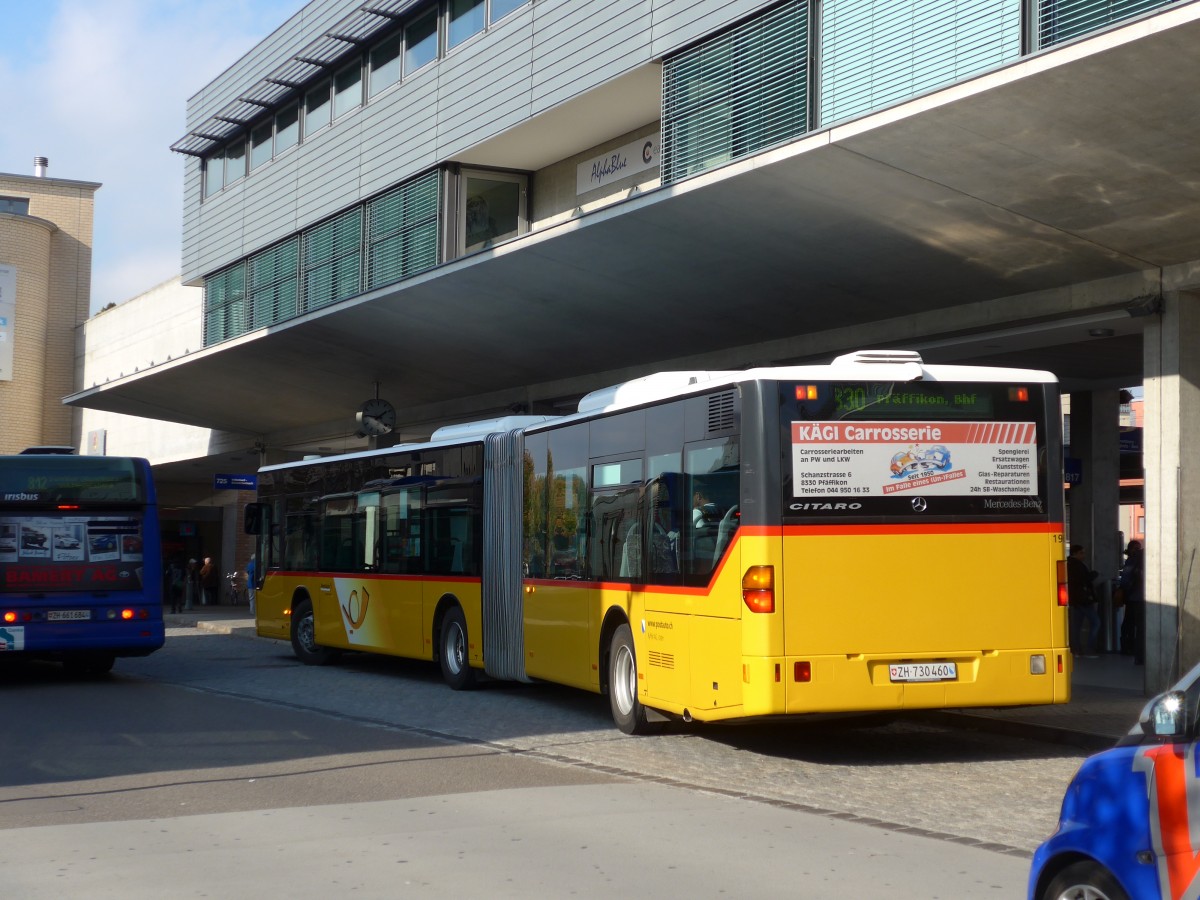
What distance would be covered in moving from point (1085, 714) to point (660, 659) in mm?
4234

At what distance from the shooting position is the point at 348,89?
94.5 feet

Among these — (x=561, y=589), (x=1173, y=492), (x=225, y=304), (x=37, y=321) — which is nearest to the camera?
(x=561, y=589)

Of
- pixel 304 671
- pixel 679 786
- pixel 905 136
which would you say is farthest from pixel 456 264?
pixel 679 786

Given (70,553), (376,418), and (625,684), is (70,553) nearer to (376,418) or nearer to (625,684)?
(625,684)

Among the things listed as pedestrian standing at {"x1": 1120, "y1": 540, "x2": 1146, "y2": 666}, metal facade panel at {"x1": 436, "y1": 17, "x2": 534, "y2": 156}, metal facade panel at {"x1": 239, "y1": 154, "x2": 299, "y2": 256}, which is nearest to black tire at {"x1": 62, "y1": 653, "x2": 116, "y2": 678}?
metal facade panel at {"x1": 436, "y1": 17, "x2": 534, "y2": 156}

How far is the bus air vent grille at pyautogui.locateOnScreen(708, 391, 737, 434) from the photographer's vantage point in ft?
36.4

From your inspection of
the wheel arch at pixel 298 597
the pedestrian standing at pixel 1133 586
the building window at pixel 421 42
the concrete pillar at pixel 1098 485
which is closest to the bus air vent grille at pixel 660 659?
the wheel arch at pixel 298 597

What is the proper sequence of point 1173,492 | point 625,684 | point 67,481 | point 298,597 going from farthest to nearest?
1. point 298,597
2. point 67,481
3. point 1173,492
4. point 625,684

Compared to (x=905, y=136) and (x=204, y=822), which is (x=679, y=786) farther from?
(x=905, y=136)

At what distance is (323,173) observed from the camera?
29.5 m

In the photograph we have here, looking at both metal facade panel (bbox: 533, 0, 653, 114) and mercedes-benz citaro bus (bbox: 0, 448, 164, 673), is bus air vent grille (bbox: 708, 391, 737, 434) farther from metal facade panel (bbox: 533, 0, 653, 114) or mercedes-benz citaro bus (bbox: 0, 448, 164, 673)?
mercedes-benz citaro bus (bbox: 0, 448, 164, 673)

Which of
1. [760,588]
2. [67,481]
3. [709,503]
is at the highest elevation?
[67,481]

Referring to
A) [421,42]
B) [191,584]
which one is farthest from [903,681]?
[191,584]

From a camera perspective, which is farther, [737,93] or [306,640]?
[306,640]
